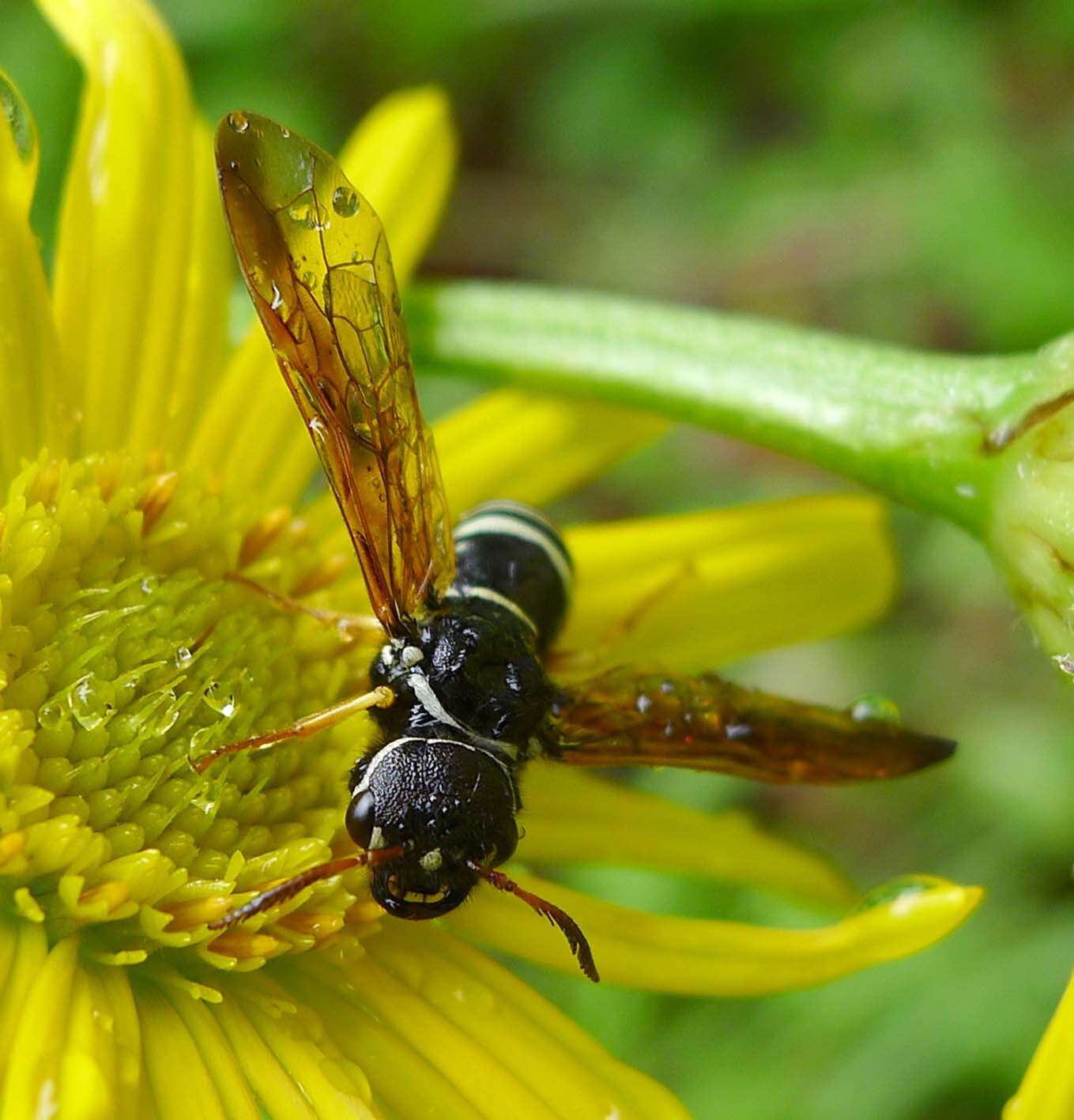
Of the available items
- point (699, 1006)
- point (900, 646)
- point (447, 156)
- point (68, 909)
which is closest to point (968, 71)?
point (900, 646)

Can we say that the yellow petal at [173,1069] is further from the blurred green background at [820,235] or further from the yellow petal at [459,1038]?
the blurred green background at [820,235]

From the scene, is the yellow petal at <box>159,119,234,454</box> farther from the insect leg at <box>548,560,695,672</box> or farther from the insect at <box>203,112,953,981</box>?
the insect leg at <box>548,560,695,672</box>

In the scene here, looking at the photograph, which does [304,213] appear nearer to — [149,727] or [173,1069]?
[149,727]

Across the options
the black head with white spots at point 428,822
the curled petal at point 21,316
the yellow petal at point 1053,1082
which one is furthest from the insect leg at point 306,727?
the yellow petal at point 1053,1082

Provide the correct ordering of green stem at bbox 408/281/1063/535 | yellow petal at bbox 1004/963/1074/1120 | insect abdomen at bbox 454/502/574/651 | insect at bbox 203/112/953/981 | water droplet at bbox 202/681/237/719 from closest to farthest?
yellow petal at bbox 1004/963/1074/1120 → insect at bbox 203/112/953/981 → water droplet at bbox 202/681/237/719 → green stem at bbox 408/281/1063/535 → insect abdomen at bbox 454/502/574/651

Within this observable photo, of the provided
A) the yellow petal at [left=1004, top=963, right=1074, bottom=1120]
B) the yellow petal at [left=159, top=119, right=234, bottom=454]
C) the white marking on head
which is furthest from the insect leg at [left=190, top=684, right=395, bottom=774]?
the yellow petal at [left=1004, top=963, right=1074, bottom=1120]

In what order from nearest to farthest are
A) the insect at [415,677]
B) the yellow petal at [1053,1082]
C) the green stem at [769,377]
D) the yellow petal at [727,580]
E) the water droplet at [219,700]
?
1. the yellow petal at [1053,1082]
2. the insect at [415,677]
3. the water droplet at [219,700]
4. the green stem at [769,377]
5. the yellow petal at [727,580]

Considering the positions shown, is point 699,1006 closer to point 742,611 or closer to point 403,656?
Result: point 742,611
